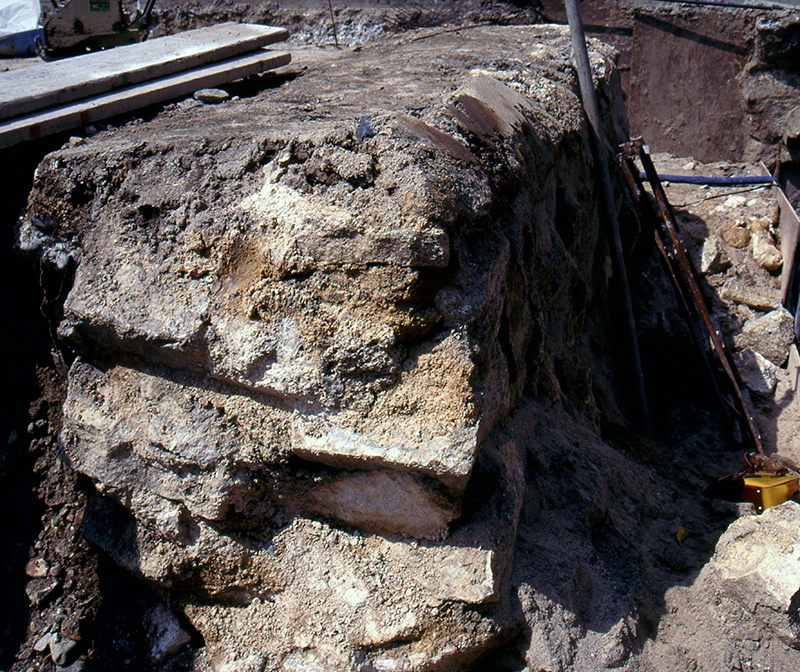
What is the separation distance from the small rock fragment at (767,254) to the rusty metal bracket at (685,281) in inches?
39.8

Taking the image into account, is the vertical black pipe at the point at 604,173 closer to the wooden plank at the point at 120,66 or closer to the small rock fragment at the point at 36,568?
the wooden plank at the point at 120,66

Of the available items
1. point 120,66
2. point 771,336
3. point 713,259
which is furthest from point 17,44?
point 771,336

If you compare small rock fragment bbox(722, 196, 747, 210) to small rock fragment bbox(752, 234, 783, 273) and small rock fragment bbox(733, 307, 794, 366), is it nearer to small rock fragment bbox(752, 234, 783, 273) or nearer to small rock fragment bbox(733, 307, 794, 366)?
small rock fragment bbox(752, 234, 783, 273)

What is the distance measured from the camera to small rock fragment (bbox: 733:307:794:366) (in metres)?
3.37

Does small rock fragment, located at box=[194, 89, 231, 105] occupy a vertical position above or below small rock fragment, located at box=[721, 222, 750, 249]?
above

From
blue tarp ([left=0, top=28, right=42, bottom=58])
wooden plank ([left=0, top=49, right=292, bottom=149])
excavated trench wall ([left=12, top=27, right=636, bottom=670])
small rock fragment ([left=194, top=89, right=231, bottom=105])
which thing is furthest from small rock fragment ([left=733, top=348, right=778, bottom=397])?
blue tarp ([left=0, top=28, right=42, bottom=58])

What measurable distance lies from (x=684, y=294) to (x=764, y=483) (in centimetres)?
97

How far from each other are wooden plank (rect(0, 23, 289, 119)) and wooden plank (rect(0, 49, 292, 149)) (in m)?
0.02

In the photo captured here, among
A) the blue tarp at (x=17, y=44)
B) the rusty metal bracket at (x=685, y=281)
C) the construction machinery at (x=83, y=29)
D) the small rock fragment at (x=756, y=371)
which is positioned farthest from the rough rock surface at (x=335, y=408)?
the blue tarp at (x=17, y=44)

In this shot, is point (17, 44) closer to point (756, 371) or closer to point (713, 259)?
point (713, 259)

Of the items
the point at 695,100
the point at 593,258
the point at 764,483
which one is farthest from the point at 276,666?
the point at 695,100

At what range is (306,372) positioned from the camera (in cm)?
130

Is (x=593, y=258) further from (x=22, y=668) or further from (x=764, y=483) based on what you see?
(x=22, y=668)

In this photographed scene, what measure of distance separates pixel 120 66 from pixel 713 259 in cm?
294
